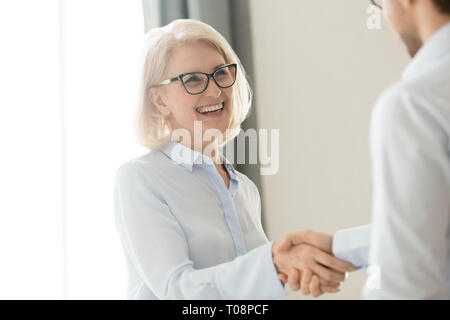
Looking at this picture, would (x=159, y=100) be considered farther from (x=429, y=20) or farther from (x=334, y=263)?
(x=429, y=20)

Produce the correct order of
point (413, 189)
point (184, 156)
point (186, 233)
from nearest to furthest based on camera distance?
point (413, 189) → point (186, 233) → point (184, 156)

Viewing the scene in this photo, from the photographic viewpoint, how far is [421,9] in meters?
0.95

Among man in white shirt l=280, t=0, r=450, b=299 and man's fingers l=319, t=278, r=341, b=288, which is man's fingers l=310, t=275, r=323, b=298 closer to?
man's fingers l=319, t=278, r=341, b=288

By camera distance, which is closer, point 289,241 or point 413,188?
point 413,188

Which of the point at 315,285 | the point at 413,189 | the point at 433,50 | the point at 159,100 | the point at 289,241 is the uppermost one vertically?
the point at 159,100

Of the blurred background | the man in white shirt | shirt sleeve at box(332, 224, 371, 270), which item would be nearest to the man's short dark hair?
the man in white shirt

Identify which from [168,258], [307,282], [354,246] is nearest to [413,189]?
[354,246]

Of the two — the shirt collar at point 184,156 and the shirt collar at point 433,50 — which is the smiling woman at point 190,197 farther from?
the shirt collar at point 433,50

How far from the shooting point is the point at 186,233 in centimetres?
147

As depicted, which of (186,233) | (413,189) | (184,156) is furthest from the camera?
(184,156)

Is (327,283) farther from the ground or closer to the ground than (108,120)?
closer to the ground

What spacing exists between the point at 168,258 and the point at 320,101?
1165mm

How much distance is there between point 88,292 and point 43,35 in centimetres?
108

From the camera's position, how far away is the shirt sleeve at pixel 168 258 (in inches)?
50.9
